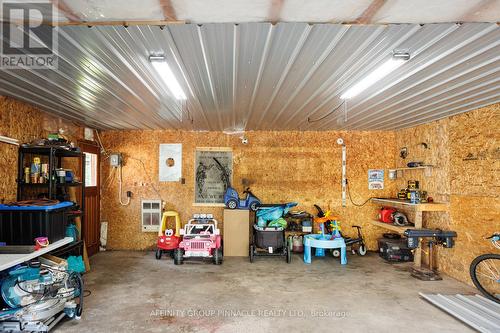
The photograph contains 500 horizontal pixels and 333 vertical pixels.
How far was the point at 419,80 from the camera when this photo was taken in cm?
299

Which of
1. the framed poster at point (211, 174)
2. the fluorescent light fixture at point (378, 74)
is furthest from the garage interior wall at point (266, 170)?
the fluorescent light fixture at point (378, 74)

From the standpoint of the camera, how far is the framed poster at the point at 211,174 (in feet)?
20.1

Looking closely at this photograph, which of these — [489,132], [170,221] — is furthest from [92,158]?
[489,132]

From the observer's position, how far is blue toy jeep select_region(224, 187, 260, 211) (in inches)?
225

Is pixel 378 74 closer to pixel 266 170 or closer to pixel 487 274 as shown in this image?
pixel 487 274

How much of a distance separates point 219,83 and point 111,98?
164 centimetres

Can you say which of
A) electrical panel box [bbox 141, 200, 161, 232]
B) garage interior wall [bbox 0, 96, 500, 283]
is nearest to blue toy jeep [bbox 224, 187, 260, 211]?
garage interior wall [bbox 0, 96, 500, 283]

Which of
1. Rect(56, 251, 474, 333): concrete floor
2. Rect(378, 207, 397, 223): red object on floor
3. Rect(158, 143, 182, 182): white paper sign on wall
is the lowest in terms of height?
Rect(56, 251, 474, 333): concrete floor

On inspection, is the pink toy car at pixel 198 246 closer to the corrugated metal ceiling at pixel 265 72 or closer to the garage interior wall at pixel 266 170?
the garage interior wall at pixel 266 170

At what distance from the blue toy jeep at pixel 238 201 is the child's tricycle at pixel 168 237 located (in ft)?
3.72

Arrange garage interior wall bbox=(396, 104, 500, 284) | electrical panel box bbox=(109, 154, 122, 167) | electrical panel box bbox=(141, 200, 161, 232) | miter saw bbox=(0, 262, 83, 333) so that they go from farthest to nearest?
electrical panel box bbox=(141, 200, 161, 232), electrical panel box bbox=(109, 154, 122, 167), garage interior wall bbox=(396, 104, 500, 284), miter saw bbox=(0, 262, 83, 333)

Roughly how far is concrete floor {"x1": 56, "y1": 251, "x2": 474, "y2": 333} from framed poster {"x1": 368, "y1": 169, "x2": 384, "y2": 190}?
1.73 metres

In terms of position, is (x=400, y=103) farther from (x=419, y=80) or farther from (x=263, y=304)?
(x=263, y=304)

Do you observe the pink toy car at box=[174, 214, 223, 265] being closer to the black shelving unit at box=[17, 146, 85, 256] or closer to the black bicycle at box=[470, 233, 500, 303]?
the black shelving unit at box=[17, 146, 85, 256]
